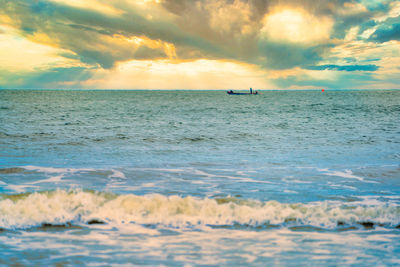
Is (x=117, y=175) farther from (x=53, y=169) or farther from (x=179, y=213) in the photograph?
(x=179, y=213)

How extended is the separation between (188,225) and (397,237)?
469cm

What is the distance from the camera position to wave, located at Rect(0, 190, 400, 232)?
739cm

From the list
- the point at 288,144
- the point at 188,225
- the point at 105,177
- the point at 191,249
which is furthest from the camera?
the point at 288,144

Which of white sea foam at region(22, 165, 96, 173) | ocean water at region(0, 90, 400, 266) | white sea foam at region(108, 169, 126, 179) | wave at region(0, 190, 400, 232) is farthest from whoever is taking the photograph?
white sea foam at region(22, 165, 96, 173)

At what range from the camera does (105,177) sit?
38.3 feet

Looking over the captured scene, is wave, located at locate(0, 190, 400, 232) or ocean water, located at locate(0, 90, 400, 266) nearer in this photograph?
ocean water, located at locate(0, 90, 400, 266)

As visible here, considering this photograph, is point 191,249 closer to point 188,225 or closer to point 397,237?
point 188,225

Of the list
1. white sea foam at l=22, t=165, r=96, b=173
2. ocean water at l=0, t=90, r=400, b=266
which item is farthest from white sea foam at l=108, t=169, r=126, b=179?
white sea foam at l=22, t=165, r=96, b=173

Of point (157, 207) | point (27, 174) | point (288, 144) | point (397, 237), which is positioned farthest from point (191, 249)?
point (288, 144)

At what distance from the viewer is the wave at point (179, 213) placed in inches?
291

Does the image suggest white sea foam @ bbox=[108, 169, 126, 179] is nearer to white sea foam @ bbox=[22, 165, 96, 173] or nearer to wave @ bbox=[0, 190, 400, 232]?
white sea foam @ bbox=[22, 165, 96, 173]

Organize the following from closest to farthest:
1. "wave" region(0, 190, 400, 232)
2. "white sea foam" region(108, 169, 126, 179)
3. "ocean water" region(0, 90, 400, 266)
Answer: "ocean water" region(0, 90, 400, 266)
"wave" region(0, 190, 400, 232)
"white sea foam" region(108, 169, 126, 179)

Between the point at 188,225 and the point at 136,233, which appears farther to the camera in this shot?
the point at 188,225

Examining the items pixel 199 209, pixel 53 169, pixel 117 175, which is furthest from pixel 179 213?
pixel 53 169
